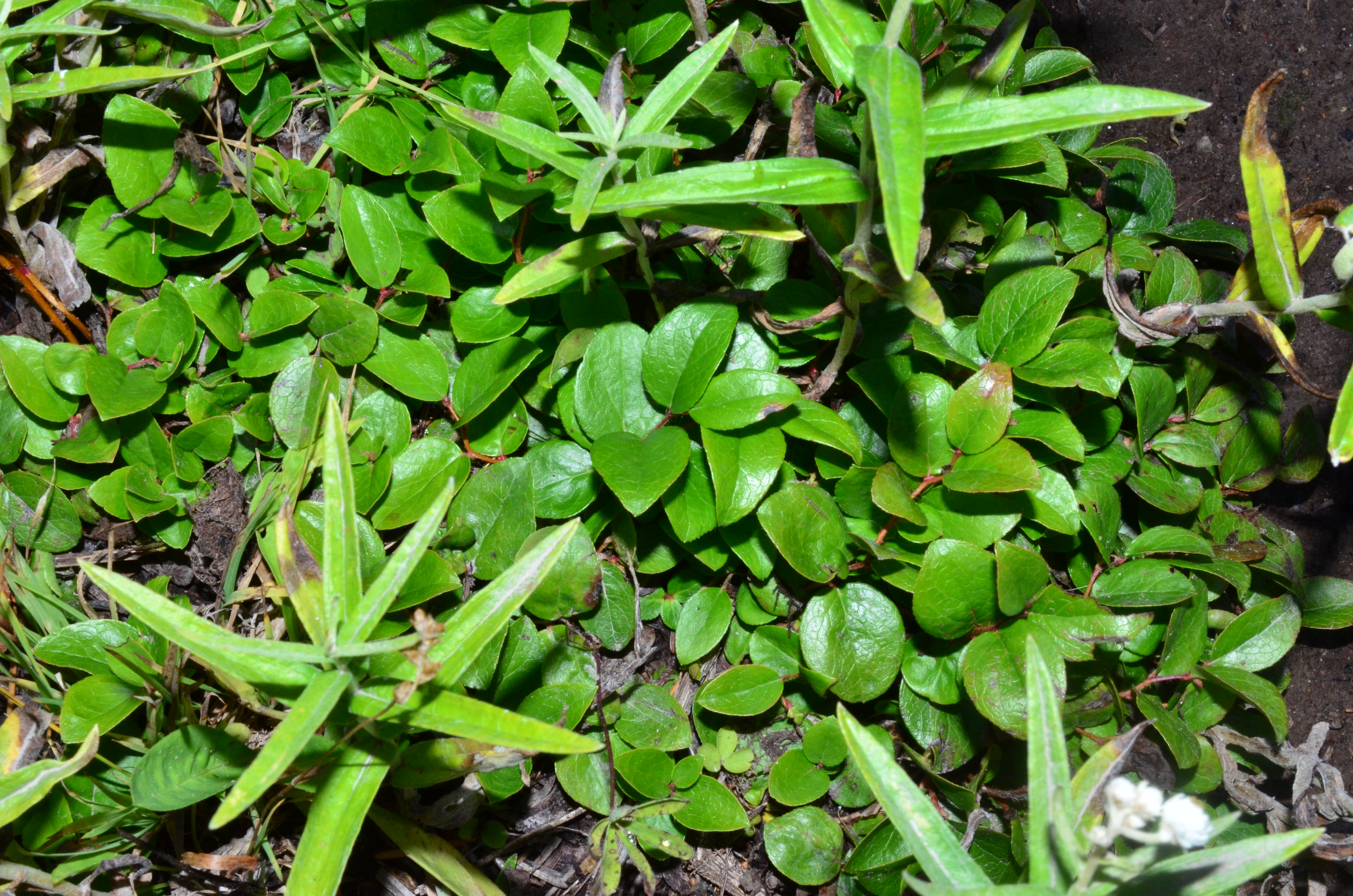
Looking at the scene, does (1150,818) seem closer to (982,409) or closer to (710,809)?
(982,409)

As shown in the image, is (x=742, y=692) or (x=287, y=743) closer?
(x=287, y=743)

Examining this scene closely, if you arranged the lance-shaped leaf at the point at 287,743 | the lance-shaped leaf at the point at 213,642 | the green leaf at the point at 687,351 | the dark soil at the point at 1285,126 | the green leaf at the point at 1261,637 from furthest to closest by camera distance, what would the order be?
the dark soil at the point at 1285,126 → the green leaf at the point at 1261,637 → the green leaf at the point at 687,351 → the lance-shaped leaf at the point at 213,642 → the lance-shaped leaf at the point at 287,743

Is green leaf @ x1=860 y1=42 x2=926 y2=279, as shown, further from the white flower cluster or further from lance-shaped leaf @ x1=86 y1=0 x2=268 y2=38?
lance-shaped leaf @ x1=86 y1=0 x2=268 y2=38

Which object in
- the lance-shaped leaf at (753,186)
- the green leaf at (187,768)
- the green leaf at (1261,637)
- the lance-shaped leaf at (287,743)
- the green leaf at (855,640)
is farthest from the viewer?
the green leaf at (1261,637)

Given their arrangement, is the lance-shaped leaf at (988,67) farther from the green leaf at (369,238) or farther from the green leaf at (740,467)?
the green leaf at (369,238)

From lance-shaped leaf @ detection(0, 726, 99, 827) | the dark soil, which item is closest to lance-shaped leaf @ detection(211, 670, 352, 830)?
lance-shaped leaf @ detection(0, 726, 99, 827)

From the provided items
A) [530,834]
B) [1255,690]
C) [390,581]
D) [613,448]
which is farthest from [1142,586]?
[390,581]

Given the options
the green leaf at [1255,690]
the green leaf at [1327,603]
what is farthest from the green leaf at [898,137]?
the green leaf at [1327,603]

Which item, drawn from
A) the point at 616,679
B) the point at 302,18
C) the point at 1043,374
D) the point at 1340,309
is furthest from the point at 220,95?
the point at 1340,309
